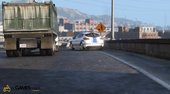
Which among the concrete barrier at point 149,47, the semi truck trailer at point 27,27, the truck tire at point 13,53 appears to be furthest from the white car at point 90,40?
the truck tire at point 13,53

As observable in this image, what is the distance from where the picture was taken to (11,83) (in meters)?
7.30

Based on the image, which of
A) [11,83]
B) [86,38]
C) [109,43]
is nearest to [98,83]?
[11,83]

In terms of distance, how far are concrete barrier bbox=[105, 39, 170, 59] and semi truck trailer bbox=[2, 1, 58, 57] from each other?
18.9 feet

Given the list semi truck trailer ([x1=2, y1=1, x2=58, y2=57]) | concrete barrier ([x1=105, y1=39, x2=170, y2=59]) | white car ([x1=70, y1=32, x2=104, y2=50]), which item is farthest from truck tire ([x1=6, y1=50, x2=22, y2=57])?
white car ([x1=70, y1=32, x2=104, y2=50])

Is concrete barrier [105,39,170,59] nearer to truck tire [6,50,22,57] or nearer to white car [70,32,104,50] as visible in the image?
white car [70,32,104,50]

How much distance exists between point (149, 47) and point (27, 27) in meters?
7.29

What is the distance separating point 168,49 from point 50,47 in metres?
6.66

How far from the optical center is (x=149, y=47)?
714 inches

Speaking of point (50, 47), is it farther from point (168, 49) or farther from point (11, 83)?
point (11, 83)

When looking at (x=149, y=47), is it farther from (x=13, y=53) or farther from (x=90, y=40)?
(x=90, y=40)

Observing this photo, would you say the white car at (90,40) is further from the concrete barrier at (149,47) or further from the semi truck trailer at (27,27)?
the semi truck trailer at (27,27)

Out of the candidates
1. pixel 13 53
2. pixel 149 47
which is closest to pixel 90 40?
pixel 149 47

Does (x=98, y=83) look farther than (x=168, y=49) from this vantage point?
No

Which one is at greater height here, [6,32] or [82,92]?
[6,32]
